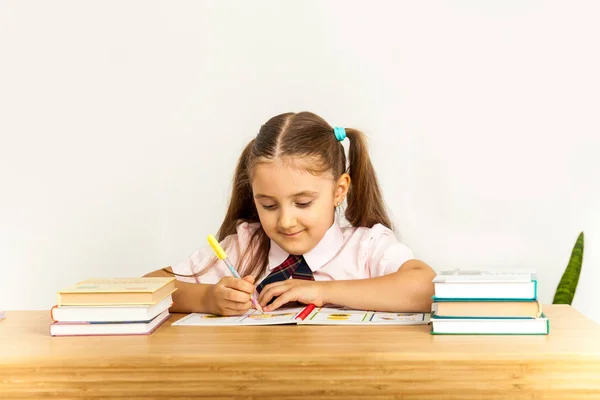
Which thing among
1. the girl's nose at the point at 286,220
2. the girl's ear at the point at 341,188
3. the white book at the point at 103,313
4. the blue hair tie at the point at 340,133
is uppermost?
the blue hair tie at the point at 340,133

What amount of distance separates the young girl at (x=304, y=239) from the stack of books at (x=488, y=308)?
279 millimetres

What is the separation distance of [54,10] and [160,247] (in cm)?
99

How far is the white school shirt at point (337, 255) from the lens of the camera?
2055 millimetres

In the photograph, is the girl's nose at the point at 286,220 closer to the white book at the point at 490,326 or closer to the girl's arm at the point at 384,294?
the girl's arm at the point at 384,294

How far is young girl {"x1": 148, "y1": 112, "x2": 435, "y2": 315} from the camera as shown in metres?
1.73

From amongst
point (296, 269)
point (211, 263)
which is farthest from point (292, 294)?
point (211, 263)

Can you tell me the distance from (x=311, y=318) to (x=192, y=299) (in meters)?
0.33

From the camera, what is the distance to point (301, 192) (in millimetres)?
1903

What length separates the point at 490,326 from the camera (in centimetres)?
142

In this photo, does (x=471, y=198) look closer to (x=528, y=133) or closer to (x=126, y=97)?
(x=528, y=133)

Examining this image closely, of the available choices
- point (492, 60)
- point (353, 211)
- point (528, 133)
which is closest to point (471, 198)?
point (528, 133)

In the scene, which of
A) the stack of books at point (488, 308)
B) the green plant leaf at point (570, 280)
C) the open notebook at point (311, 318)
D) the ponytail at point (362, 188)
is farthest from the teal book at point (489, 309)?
the green plant leaf at point (570, 280)

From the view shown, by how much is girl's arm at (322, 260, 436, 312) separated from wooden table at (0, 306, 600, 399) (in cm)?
32

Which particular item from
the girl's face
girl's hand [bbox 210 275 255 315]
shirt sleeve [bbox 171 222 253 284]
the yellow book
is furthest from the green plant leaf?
the yellow book
